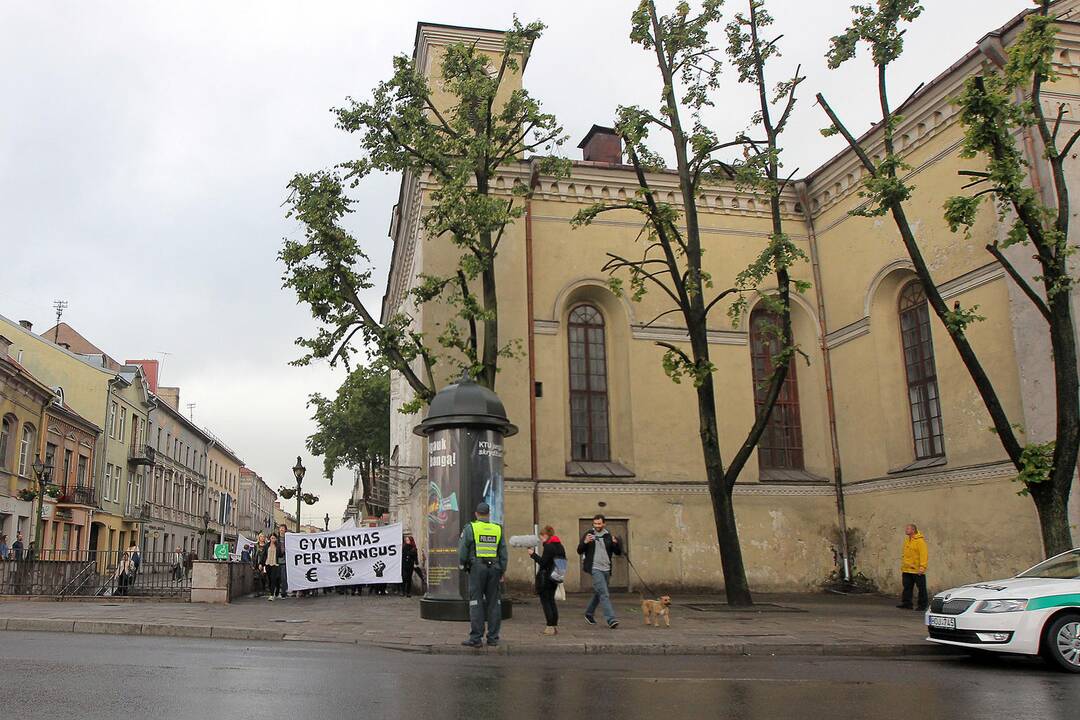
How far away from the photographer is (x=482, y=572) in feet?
36.9

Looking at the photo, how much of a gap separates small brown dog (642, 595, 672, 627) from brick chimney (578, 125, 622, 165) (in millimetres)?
15204

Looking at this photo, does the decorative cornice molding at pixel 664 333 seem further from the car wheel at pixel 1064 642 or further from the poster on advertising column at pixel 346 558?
the car wheel at pixel 1064 642

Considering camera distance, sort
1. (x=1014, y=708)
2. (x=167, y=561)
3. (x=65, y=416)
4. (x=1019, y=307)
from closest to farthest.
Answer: (x=1014, y=708) → (x=1019, y=307) → (x=167, y=561) → (x=65, y=416)

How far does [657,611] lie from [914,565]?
5886 mm

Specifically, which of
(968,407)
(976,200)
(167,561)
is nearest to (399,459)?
(167,561)

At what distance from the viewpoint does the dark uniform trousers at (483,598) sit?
11.2 m

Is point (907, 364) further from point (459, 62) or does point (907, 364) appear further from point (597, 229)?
point (459, 62)

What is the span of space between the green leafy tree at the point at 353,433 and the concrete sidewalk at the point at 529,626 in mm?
23981

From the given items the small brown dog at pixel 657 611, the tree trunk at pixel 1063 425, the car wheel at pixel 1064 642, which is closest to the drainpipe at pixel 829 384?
the tree trunk at pixel 1063 425

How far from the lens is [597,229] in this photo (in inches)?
910

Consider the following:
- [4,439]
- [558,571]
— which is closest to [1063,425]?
[558,571]

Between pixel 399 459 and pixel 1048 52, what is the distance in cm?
2269

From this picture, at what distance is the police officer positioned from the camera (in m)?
11.2

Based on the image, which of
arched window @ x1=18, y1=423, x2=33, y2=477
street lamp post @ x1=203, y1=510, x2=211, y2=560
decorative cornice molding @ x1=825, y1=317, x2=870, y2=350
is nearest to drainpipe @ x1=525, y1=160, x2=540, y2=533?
decorative cornice molding @ x1=825, y1=317, x2=870, y2=350
